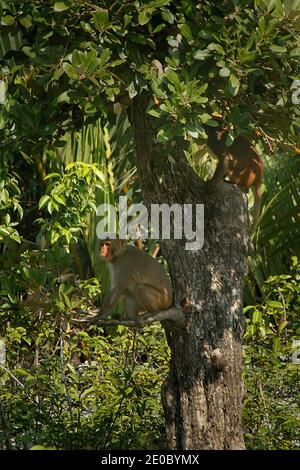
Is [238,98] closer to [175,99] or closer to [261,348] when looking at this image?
[175,99]

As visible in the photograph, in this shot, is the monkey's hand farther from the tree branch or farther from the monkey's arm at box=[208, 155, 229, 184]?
the monkey's arm at box=[208, 155, 229, 184]

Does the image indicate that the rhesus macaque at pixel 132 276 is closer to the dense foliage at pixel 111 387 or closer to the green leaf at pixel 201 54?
the dense foliage at pixel 111 387

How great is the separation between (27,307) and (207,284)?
3.52 ft

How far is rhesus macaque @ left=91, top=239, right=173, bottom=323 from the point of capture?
5.53m

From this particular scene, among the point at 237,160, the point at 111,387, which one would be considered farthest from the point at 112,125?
the point at 111,387

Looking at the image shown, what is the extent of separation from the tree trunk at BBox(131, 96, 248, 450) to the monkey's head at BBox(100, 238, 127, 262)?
61cm

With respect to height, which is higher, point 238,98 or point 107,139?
point 107,139

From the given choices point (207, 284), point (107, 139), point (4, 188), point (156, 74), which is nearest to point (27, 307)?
point (4, 188)

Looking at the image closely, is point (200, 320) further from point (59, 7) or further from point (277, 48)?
point (59, 7)

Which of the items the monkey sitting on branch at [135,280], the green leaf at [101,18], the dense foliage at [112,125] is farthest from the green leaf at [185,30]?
the monkey sitting on branch at [135,280]

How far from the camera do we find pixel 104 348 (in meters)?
6.26

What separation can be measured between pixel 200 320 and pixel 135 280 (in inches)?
31.1

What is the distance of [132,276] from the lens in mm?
5648

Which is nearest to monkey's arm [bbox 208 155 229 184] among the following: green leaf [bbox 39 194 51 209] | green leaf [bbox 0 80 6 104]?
green leaf [bbox 39 194 51 209]
